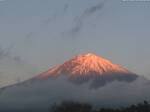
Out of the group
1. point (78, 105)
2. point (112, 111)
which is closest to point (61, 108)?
point (78, 105)

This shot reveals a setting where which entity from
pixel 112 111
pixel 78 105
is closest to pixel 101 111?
pixel 112 111

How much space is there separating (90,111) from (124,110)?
852 cm

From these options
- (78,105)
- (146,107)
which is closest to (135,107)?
(146,107)

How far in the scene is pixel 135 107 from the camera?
135 metres

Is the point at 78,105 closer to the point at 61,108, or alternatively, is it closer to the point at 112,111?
the point at 61,108

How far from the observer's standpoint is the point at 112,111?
131500mm

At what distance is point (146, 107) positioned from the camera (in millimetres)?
133625

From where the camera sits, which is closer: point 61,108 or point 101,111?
point 101,111

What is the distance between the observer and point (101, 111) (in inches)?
5064

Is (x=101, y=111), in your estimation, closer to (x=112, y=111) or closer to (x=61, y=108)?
(x=112, y=111)

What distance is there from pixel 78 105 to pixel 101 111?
1421 centimetres

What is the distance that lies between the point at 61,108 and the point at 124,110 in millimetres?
16931

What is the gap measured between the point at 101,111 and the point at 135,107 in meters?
10.2

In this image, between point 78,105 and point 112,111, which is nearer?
point 112,111
